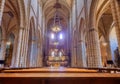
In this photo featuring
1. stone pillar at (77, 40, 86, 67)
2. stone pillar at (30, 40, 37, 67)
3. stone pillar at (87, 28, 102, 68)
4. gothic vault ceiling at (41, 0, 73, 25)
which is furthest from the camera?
gothic vault ceiling at (41, 0, 73, 25)

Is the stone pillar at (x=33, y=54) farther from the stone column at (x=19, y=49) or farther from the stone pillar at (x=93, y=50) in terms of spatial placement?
the stone pillar at (x=93, y=50)

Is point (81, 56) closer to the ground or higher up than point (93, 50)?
closer to the ground

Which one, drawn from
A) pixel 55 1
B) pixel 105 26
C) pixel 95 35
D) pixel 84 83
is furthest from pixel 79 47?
pixel 84 83

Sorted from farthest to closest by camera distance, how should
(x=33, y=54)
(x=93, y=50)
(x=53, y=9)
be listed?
1. (x=53, y=9)
2. (x=33, y=54)
3. (x=93, y=50)

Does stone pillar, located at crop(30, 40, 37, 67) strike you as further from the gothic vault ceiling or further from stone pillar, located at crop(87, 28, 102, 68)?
the gothic vault ceiling

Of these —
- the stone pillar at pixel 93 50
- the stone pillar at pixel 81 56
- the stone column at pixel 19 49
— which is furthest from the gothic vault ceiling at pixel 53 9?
the stone column at pixel 19 49

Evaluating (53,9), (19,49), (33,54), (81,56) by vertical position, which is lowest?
(81,56)

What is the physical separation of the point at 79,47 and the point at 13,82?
14261 millimetres

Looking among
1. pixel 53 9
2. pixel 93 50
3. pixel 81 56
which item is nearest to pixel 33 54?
pixel 81 56

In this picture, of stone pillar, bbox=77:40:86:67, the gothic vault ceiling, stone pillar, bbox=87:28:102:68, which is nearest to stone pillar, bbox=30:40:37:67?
stone pillar, bbox=77:40:86:67

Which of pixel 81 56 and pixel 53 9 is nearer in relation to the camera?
pixel 81 56

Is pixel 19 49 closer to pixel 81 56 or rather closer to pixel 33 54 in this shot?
pixel 33 54

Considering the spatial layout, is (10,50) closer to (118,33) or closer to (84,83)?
(118,33)

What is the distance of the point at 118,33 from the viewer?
615 centimetres
